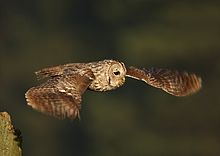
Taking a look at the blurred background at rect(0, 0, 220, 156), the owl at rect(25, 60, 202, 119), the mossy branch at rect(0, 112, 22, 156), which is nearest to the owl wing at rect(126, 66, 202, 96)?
the owl at rect(25, 60, 202, 119)

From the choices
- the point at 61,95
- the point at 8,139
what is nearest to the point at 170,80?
the point at 61,95

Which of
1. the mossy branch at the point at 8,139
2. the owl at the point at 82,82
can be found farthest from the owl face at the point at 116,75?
the mossy branch at the point at 8,139

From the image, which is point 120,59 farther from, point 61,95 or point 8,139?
point 8,139

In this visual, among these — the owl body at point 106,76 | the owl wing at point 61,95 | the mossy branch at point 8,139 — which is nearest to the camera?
the mossy branch at point 8,139

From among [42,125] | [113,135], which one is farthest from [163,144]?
[42,125]

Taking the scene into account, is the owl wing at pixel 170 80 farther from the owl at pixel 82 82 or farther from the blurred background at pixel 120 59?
the blurred background at pixel 120 59

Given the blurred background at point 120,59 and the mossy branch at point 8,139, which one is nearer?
the mossy branch at point 8,139
